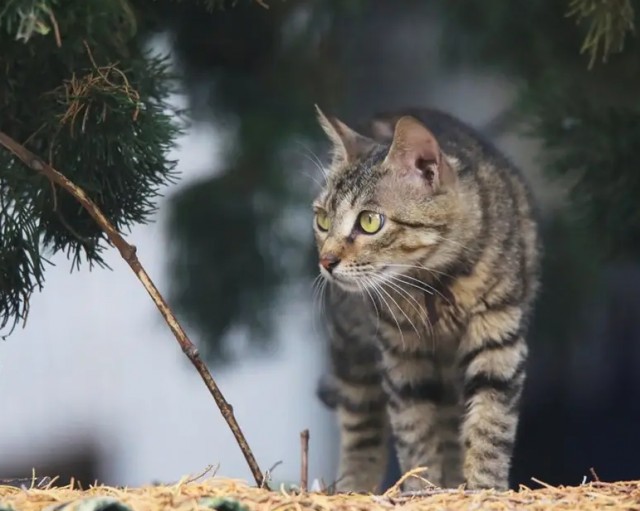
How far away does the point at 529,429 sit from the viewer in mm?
2104

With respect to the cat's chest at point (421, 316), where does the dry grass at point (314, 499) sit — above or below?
below

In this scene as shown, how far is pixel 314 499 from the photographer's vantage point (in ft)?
3.89

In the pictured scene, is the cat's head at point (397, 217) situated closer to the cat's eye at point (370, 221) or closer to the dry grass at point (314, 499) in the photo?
the cat's eye at point (370, 221)

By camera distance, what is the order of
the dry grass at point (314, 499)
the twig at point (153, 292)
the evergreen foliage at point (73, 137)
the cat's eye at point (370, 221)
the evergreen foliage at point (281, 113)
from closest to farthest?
1. the dry grass at point (314, 499)
2. the twig at point (153, 292)
3. the evergreen foliage at point (73, 137)
4. the cat's eye at point (370, 221)
5. the evergreen foliage at point (281, 113)

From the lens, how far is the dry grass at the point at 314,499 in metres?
1.14

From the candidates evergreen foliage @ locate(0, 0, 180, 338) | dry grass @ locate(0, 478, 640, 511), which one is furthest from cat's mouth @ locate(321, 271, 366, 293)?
dry grass @ locate(0, 478, 640, 511)

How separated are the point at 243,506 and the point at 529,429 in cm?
113

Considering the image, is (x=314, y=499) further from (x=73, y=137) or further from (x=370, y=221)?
(x=73, y=137)

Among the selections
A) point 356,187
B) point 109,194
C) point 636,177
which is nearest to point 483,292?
point 356,187

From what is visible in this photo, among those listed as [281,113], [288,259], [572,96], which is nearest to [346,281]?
[288,259]

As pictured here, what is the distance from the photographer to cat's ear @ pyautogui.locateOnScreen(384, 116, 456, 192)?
1687mm

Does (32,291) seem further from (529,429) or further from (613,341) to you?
(613,341)

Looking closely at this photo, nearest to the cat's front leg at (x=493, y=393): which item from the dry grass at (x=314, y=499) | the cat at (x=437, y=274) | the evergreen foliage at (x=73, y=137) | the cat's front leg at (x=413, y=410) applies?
the cat at (x=437, y=274)

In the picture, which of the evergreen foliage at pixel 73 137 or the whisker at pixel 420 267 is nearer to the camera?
the evergreen foliage at pixel 73 137
